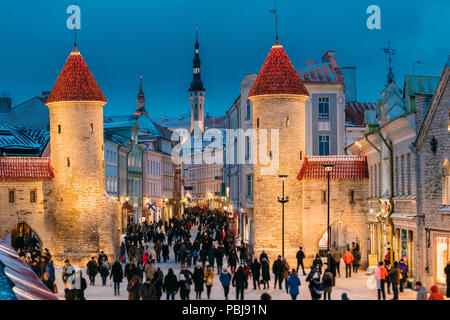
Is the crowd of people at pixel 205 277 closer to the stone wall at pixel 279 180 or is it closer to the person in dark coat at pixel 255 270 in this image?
the person in dark coat at pixel 255 270

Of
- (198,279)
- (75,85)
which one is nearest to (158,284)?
(198,279)

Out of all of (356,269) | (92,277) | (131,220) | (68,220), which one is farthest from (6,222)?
(131,220)

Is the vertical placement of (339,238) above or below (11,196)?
below

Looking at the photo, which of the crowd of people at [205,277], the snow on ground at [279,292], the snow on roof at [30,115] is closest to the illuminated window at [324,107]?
the crowd of people at [205,277]

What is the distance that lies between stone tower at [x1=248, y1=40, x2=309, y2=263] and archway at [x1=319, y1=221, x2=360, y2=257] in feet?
17.1

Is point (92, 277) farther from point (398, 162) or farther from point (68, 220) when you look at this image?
point (398, 162)

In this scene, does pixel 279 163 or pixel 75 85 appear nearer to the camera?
pixel 279 163

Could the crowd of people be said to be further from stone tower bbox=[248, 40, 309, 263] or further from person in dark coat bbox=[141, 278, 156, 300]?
stone tower bbox=[248, 40, 309, 263]

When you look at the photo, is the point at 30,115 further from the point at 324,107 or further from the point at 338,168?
the point at 338,168

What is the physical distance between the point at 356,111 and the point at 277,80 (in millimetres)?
18593

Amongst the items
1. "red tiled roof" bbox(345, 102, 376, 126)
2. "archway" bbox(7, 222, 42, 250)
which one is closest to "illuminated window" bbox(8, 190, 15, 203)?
"archway" bbox(7, 222, 42, 250)

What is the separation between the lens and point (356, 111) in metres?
58.5

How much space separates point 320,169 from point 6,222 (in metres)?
16.7

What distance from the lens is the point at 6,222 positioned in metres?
42.1
